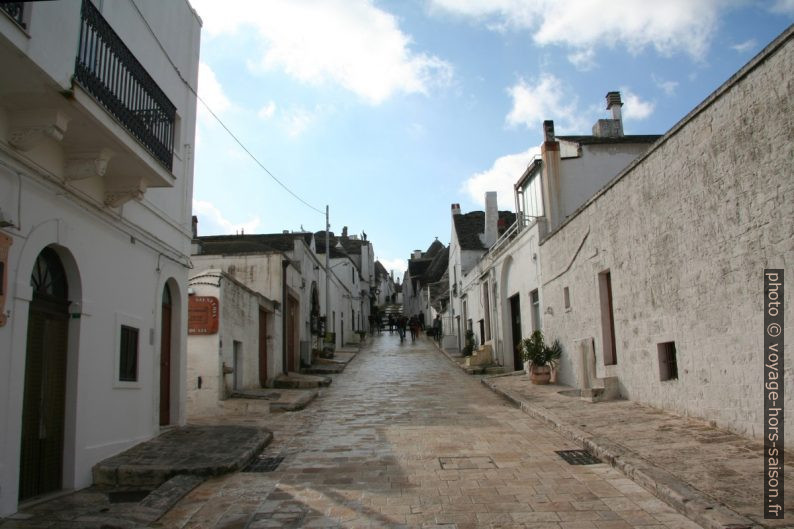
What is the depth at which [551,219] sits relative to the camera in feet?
57.9

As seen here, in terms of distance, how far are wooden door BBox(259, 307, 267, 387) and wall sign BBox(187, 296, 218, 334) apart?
4.11 metres

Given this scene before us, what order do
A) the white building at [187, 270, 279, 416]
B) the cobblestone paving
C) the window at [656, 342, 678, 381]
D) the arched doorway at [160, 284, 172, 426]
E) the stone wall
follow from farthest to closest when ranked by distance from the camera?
1. the white building at [187, 270, 279, 416]
2. the arched doorway at [160, 284, 172, 426]
3. the window at [656, 342, 678, 381]
4. the stone wall
5. the cobblestone paving

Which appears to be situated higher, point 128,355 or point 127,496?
point 128,355

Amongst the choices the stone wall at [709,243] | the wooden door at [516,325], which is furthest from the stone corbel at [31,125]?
the wooden door at [516,325]

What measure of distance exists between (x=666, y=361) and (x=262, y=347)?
37.0 feet

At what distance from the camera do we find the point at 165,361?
1032cm

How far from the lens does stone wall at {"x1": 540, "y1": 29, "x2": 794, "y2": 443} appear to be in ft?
22.5

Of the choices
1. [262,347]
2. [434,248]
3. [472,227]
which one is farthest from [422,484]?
[434,248]

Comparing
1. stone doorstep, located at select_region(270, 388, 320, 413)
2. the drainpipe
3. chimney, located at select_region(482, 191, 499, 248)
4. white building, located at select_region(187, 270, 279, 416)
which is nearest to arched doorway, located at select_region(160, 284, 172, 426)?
white building, located at select_region(187, 270, 279, 416)

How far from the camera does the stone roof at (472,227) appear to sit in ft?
105

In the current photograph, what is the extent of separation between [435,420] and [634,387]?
3.64 metres

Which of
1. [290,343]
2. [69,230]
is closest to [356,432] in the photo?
[69,230]

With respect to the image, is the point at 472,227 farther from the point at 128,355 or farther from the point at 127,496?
the point at 127,496

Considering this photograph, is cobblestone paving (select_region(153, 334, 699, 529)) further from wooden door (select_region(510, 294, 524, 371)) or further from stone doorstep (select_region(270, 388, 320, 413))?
wooden door (select_region(510, 294, 524, 371))
